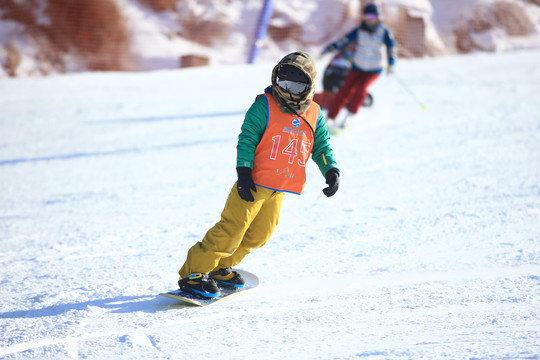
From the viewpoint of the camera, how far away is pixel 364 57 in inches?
275

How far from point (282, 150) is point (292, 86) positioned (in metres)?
0.32

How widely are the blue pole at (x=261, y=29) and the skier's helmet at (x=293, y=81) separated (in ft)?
31.7

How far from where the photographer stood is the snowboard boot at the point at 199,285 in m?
3.00

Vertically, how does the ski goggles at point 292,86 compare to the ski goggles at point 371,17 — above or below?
above

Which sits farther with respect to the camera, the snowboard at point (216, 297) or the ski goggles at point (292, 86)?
the snowboard at point (216, 297)

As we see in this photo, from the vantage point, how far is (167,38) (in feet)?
41.3

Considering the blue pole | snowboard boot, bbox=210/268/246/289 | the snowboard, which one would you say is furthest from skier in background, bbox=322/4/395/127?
the blue pole

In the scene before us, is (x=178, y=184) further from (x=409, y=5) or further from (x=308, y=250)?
(x=409, y=5)

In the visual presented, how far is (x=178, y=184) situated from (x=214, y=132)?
1.91 m

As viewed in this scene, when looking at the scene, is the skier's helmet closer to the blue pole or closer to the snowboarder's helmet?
the snowboarder's helmet

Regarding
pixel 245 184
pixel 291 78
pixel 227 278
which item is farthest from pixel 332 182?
pixel 227 278

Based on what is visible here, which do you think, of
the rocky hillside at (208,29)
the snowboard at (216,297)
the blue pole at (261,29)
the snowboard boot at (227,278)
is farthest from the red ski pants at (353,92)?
the rocky hillside at (208,29)

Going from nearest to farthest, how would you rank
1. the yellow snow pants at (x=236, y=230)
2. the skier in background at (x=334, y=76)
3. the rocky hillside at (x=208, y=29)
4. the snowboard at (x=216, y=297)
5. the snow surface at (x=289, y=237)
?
1. the snow surface at (x=289, y=237)
2. the yellow snow pants at (x=236, y=230)
3. the snowboard at (x=216, y=297)
4. the skier in background at (x=334, y=76)
5. the rocky hillside at (x=208, y=29)

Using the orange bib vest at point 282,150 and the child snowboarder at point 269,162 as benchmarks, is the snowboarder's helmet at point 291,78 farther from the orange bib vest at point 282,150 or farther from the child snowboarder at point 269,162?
the orange bib vest at point 282,150
